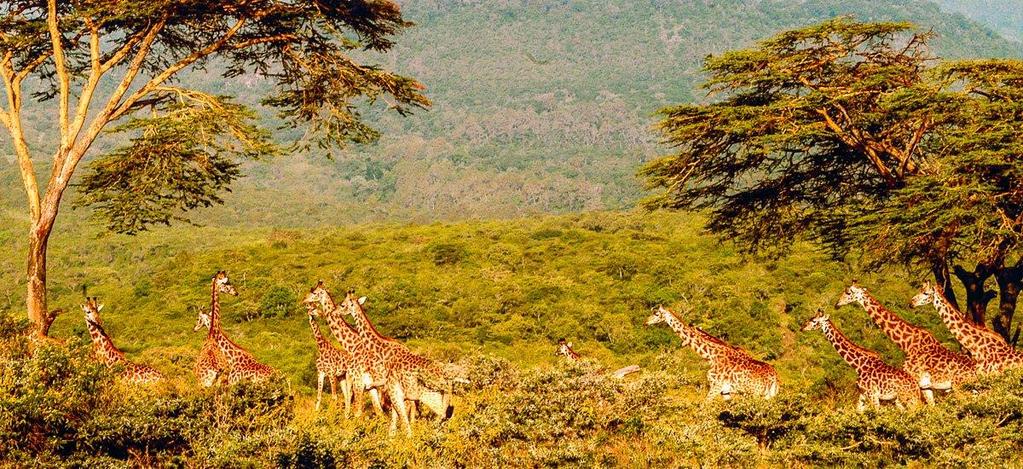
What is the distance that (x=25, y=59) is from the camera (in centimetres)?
1289

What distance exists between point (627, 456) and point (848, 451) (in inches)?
94.3

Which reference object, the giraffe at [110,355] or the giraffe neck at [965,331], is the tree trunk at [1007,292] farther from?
the giraffe at [110,355]

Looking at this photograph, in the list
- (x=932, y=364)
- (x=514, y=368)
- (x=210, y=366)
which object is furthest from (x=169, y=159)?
(x=932, y=364)

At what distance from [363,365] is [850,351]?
7.25m

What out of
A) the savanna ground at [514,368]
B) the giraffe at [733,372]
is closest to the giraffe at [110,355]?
the savanna ground at [514,368]

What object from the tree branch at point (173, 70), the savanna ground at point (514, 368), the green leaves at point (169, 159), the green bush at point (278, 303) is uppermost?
the tree branch at point (173, 70)

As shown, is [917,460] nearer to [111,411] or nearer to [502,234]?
[111,411]

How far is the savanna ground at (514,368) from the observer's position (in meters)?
7.99

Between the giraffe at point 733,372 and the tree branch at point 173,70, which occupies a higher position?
the tree branch at point 173,70

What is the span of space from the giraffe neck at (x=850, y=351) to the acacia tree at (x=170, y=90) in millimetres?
7771

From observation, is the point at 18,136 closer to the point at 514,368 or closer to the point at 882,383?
the point at 514,368

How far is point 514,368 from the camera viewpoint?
469 inches

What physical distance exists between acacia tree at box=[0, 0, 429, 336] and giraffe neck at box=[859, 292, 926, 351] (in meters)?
8.27

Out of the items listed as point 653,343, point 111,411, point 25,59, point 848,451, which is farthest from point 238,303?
point 848,451
